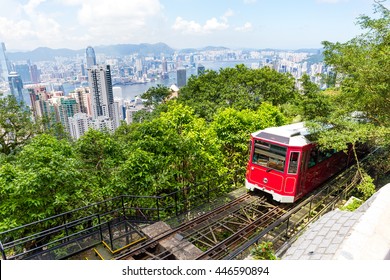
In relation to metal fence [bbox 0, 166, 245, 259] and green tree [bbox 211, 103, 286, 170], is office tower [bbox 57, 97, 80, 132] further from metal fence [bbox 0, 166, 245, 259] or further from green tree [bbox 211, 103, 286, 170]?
metal fence [bbox 0, 166, 245, 259]

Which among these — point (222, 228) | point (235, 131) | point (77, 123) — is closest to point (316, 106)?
point (235, 131)

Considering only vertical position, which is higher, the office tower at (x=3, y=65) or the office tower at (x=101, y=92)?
the office tower at (x=3, y=65)

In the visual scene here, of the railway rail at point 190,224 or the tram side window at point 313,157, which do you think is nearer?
the railway rail at point 190,224

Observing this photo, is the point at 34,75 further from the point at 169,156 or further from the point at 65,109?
the point at 169,156

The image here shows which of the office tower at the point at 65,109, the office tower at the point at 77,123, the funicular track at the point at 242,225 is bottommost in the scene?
the office tower at the point at 77,123

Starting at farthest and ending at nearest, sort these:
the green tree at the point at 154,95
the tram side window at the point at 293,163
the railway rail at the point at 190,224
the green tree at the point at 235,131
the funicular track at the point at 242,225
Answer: the green tree at the point at 154,95
the green tree at the point at 235,131
the tram side window at the point at 293,163
the funicular track at the point at 242,225
the railway rail at the point at 190,224

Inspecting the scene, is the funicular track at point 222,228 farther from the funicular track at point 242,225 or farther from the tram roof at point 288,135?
the tram roof at point 288,135

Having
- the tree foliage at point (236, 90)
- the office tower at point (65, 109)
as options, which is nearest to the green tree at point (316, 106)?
the tree foliage at point (236, 90)
